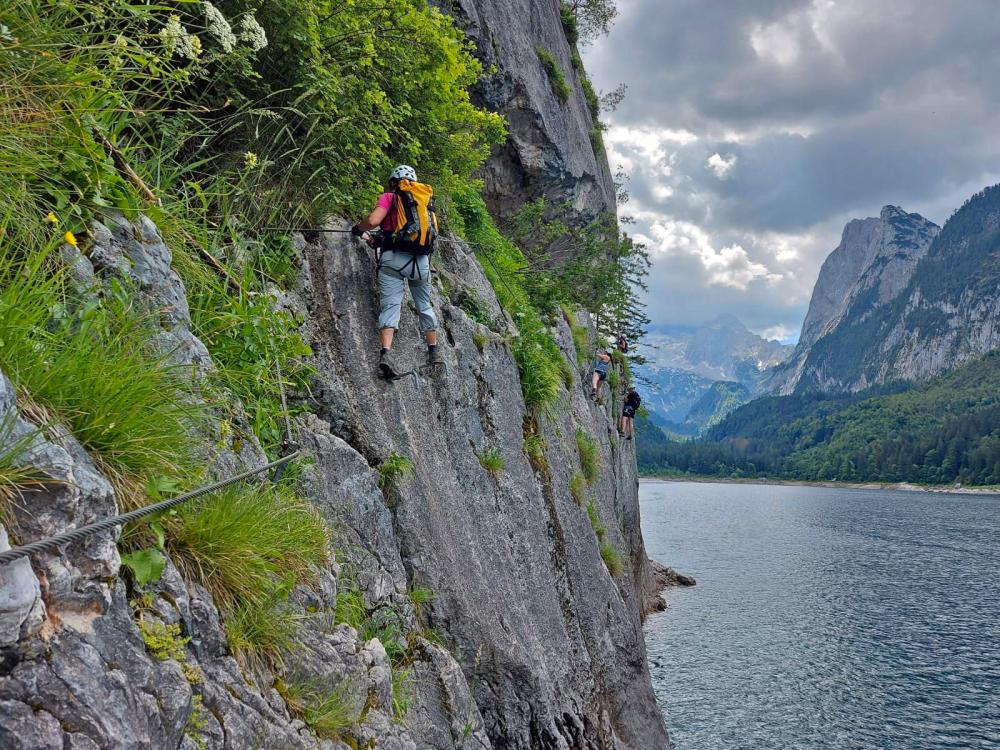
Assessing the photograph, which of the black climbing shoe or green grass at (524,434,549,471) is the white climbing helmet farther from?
green grass at (524,434,549,471)

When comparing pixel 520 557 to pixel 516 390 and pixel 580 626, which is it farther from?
pixel 516 390

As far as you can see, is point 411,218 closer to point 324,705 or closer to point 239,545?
point 239,545

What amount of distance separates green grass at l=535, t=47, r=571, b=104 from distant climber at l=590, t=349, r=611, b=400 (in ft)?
35.3

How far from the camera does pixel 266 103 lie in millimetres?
7410

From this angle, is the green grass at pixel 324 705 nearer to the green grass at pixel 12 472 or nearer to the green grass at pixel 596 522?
the green grass at pixel 12 472

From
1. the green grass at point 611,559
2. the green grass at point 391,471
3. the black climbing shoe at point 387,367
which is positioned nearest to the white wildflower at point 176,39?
the black climbing shoe at point 387,367

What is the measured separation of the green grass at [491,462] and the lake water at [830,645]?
14260 mm

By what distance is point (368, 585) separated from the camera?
5938mm

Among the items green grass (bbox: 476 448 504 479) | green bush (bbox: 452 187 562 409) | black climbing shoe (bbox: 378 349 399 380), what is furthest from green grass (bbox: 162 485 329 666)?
green bush (bbox: 452 187 562 409)

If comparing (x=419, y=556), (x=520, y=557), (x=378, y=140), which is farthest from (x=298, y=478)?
(x=378, y=140)

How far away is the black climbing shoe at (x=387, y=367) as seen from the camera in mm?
7523

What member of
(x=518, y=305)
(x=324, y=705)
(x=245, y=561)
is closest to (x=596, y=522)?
(x=518, y=305)

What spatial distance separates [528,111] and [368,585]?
19.2 meters

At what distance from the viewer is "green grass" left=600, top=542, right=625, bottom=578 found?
1369cm
